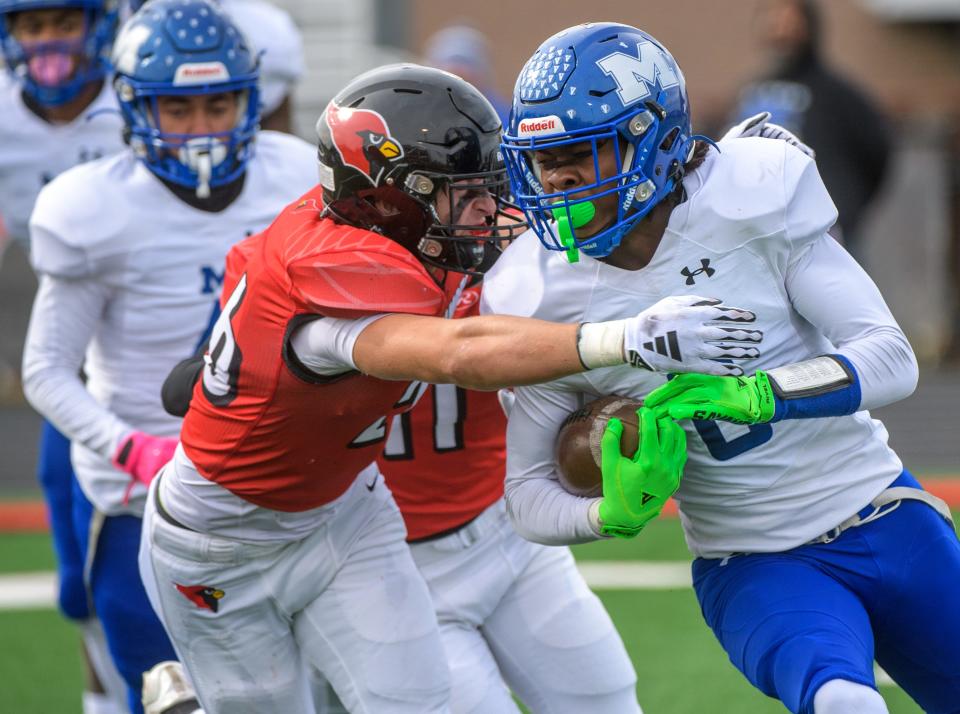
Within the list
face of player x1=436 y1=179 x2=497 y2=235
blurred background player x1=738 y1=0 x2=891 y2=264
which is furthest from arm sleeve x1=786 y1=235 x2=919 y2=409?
blurred background player x1=738 y1=0 x2=891 y2=264

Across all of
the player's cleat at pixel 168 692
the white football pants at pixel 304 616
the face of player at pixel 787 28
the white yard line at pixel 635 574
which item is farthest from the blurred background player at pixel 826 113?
the white football pants at pixel 304 616

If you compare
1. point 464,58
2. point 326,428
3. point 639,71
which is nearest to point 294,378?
point 326,428

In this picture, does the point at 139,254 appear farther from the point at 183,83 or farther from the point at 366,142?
the point at 366,142

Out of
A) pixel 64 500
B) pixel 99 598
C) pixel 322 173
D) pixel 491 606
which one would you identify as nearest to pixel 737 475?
pixel 491 606

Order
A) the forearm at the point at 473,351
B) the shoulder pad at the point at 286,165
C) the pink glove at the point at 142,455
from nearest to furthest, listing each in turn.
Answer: the forearm at the point at 473,351 < the pink glove at the point at 142,455 < the shoulder pad at the point at 286,165

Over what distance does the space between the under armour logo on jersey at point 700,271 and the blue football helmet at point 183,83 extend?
151 centimetres

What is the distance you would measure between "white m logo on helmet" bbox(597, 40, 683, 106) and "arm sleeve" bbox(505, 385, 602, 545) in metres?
0.60

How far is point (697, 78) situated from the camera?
15.8 metres

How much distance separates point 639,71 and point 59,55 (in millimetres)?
2371

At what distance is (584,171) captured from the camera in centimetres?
298

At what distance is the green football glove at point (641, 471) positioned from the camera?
276 cm

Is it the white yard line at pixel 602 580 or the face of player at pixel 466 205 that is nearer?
the face of player at pixel 466 205

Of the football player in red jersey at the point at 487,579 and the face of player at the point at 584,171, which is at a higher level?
the face of player at the point at 584,171

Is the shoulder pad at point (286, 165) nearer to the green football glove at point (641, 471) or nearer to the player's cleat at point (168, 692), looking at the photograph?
the player's cleat at point (168, 692)
